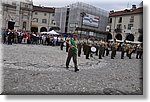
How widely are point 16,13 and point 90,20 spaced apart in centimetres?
81

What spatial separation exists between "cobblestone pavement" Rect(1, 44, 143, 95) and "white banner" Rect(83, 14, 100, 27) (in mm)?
367

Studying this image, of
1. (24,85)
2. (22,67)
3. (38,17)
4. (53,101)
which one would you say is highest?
(38,17)

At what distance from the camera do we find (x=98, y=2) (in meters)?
2.45

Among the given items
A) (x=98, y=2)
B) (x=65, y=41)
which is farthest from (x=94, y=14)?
(x=65, y=41)

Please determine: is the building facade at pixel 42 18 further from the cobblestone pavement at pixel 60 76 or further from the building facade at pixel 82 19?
the cobblestone pavement at pixel 60 76

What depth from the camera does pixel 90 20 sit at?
2.64m

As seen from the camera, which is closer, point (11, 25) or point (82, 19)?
point (11, 25)

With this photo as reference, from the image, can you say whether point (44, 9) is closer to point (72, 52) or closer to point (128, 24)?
point (72, 52)

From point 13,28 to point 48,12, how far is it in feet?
1.35

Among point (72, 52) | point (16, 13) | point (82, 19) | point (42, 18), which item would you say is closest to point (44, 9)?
point (42, 18)

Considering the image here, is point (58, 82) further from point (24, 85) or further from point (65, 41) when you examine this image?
point (65, 41)

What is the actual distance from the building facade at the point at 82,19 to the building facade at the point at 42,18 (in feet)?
0.29

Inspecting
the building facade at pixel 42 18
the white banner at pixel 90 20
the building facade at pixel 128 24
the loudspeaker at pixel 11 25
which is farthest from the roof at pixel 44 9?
the building facade at pixel 128 24

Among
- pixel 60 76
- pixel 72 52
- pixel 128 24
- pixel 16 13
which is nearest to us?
pixel 16 13
